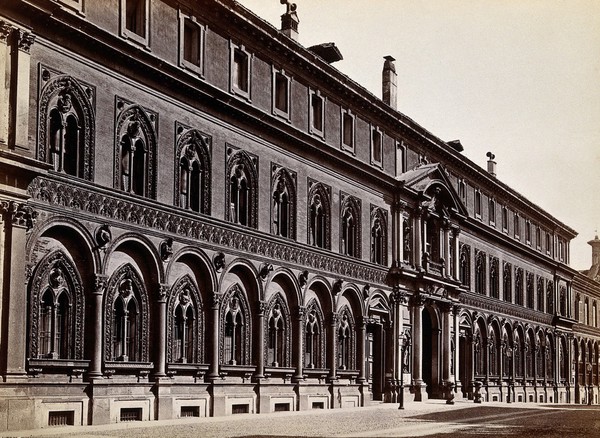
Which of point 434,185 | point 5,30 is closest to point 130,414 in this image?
point 5,30

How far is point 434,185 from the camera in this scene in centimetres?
4750

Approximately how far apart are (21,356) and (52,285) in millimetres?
2262

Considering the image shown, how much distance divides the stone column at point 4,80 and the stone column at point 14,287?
5.77ft

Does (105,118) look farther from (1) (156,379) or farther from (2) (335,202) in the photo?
(2) (335,202)

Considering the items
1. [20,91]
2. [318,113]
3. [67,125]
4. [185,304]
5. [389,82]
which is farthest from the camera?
[389,82]

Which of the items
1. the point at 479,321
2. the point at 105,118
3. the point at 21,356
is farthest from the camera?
the point at 479,321

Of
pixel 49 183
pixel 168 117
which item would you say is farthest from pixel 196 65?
pixel 49 183

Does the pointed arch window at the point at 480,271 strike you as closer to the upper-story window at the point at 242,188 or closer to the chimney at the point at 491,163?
the chimney at the point at 491,163

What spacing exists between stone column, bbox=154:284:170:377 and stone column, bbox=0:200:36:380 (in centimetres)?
570

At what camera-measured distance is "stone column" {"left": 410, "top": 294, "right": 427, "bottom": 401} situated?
146 feet

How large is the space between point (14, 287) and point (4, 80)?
4910 mm

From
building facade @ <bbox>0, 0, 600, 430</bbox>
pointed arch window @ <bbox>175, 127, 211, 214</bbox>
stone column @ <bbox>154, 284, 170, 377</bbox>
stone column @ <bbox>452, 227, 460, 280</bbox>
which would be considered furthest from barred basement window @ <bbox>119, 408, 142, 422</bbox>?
stone column @ <bbox>452, 227, 460, 280</bbox>

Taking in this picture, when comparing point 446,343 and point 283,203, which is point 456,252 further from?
point 283,203

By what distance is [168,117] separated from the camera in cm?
2783
